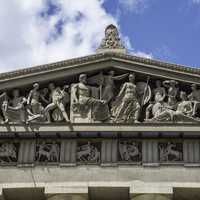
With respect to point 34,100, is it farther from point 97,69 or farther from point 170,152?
point 170,152

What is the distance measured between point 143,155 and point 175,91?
86.7 inches

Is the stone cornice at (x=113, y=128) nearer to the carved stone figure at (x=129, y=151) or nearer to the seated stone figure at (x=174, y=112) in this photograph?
the seated stone figure at (x=174, y=112)

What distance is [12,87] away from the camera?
61.7 feet

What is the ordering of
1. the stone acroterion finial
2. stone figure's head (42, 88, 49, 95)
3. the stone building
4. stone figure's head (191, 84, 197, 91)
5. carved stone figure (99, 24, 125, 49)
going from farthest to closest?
carved stone figure (99, 24, 125, 49) → the stone acroterion finial → stone figure's head (42, 88, 49, 95) → stone figure's head (191, 84, 197, 91) → the stone building

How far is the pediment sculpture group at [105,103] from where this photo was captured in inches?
717

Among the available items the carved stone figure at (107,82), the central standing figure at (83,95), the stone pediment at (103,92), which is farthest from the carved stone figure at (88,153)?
the carved stone figure at (107,82)

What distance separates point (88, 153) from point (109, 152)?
1.97 ft

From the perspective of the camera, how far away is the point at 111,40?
20.0 m

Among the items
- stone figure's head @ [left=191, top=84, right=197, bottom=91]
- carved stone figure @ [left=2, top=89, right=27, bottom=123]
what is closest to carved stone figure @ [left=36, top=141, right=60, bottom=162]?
carved stone figure @ [left=2, top=89, right=27, bottom=123]

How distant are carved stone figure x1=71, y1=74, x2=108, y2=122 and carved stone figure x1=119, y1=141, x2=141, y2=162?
3.32 ft

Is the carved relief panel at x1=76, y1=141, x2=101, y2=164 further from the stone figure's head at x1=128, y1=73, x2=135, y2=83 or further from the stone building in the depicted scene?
the stone figure's head at x1=128, y1=73, x2=135, y2=83

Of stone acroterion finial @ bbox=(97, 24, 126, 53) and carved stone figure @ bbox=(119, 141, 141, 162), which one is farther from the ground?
stone acroterion finial @ bbox=(97, 24, 126, 53)

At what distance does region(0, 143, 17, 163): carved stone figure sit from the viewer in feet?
59.4

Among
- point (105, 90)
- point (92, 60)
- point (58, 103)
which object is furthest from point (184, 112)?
point (58, 103)
